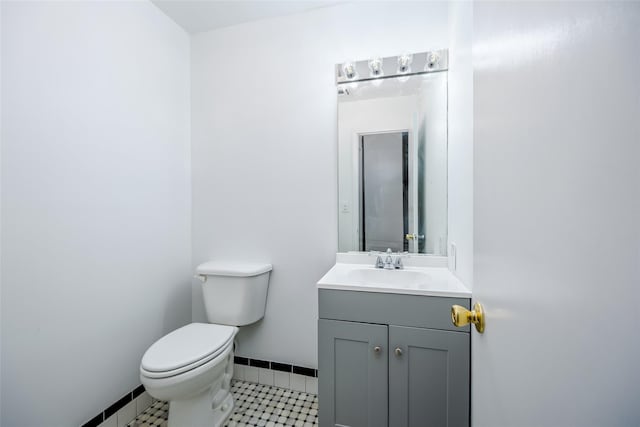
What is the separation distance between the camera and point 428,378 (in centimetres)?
122

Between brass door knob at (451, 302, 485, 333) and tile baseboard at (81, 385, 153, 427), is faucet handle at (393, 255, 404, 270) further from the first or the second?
tile baseboard at (81, 385, 153, 427)

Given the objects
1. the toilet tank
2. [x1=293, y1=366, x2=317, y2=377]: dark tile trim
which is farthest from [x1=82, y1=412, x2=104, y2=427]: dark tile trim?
[x1=293, y1=366, x2=317, y2=377]: dark tile trim

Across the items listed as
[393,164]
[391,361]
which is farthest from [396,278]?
[393,164]

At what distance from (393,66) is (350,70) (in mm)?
255

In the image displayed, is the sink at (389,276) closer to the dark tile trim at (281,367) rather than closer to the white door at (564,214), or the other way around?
the dark tile trim at (281,367)

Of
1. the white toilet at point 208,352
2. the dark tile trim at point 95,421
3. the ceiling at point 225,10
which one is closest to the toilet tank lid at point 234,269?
the white toilet at point 208,352

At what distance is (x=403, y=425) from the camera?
1244 millimetres

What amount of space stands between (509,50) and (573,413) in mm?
534

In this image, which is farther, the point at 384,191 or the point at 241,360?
the point at 241,360

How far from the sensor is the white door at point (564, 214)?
0.25 m

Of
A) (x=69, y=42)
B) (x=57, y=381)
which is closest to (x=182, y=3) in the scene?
(x=69, y=42)

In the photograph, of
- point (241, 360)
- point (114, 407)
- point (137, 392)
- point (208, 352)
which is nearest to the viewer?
point (208, 352)

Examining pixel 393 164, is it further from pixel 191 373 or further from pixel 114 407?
pixel 114 407

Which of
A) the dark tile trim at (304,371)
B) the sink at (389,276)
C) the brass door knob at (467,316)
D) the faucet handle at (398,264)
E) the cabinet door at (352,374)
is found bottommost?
the dark tile trim at (304,371)
